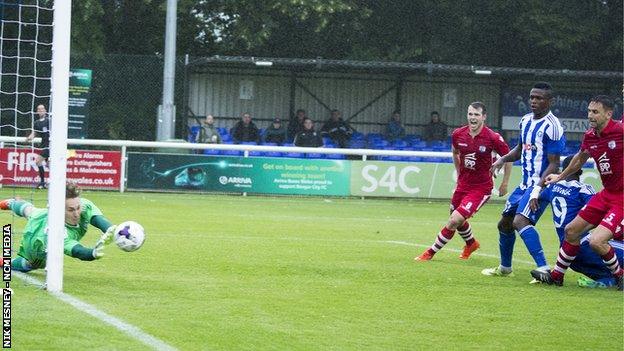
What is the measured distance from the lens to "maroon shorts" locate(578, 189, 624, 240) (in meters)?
10.7

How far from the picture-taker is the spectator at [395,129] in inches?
1286

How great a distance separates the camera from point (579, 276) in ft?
42.4

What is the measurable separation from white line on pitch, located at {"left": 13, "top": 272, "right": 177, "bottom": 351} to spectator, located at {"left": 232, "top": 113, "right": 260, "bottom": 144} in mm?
20094

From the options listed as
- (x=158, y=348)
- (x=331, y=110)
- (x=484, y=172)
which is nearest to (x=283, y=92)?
(x=331, y=110)

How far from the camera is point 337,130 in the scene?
103ft

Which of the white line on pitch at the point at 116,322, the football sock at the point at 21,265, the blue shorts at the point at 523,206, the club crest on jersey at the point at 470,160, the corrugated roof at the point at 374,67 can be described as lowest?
the white line on pitch at the point at 116,322

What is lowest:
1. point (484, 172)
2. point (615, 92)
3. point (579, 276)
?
point (579, 276)

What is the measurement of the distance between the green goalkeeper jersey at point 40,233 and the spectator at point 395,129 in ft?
73.5

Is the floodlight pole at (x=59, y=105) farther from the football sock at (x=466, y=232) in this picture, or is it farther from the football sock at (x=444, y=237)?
the football sock at (x=466, y=232)

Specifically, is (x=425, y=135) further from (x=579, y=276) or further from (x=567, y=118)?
(x=579, y=276)

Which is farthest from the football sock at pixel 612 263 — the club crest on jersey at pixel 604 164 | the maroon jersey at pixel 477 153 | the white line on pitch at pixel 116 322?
A: the white line on pitch at pixel 116 322

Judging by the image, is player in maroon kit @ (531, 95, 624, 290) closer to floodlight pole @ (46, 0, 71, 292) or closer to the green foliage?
floodlight pole @ (46, 0, 71, 292)

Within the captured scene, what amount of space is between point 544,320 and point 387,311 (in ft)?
4.07

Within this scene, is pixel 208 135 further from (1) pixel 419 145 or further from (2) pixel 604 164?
(2) pixel 604 164
